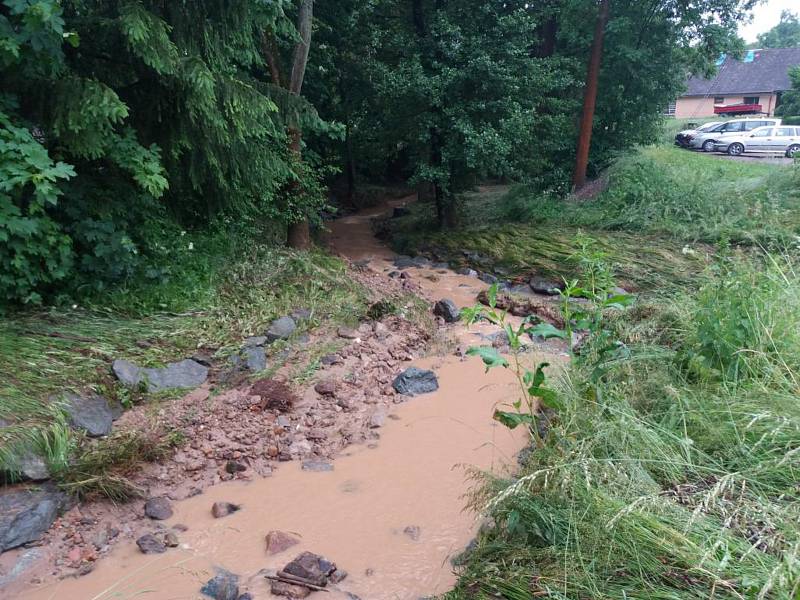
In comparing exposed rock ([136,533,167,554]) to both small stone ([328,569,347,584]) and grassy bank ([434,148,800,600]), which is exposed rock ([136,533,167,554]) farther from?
grassy bank ([434,148,800,600])

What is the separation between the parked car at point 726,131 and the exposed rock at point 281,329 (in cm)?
2018

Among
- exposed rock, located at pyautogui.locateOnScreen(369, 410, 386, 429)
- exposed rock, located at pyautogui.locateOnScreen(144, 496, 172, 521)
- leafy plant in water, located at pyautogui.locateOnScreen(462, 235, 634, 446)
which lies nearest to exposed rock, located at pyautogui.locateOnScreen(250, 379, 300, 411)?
exposed rock, located at pyautogui.locateOnScreen(369, 410, 386, 429)

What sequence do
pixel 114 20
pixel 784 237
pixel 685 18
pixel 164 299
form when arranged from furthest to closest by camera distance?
pixel 685 18 < pixel 784 237 < pixel 164 299 < pixel 114 20

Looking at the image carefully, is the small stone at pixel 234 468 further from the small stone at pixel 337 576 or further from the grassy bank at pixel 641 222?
the grassy bank at pixel 641 222

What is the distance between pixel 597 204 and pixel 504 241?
263 centimetres

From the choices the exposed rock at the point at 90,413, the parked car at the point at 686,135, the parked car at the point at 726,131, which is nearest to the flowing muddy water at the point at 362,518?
the exposed rock at the point at 90,413

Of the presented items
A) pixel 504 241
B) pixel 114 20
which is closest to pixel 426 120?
pixel 504 241

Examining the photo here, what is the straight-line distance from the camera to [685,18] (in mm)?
13609

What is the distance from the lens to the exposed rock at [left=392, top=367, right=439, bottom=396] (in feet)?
23.5

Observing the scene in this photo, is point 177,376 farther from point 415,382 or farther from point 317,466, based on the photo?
point 415,382

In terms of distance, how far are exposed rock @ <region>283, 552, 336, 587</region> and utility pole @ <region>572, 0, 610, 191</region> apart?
1257 centimetres

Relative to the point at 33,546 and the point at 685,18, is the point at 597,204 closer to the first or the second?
the point at 685,18

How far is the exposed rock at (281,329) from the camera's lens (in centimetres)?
760

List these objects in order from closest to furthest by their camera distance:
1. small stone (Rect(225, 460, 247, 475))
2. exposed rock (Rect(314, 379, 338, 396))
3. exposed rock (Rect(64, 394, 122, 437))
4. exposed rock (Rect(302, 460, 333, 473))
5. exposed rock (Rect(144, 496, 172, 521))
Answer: exposed rock (Rect(144, 496, 172, 521)), exposed rock (Rect(64, 394, 122, 437)), small stone (Rect(225, 460, 247, 475)), exposed rock (Rect(302, 460, 333, 473)), exposed rock (Rect(314, 379, 338, 396))
